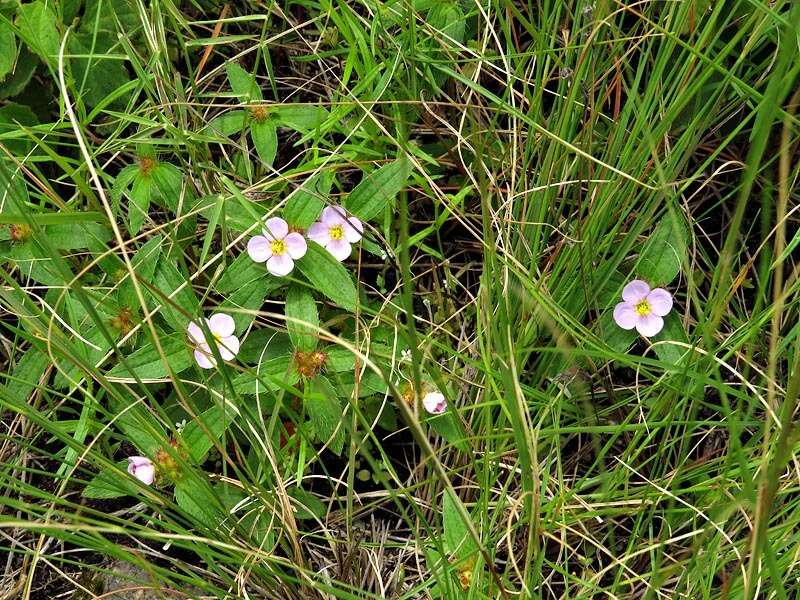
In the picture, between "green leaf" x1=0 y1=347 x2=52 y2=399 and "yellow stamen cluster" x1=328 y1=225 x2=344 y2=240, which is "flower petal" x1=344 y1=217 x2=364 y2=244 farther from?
"green leaf" x1=0 y1=347 x2=52 y2=399

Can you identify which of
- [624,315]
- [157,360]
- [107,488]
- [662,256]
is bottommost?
[107,488]

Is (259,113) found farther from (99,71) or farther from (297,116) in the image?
(99,71)

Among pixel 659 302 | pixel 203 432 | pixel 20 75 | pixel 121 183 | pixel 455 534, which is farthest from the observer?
pixel 20 75

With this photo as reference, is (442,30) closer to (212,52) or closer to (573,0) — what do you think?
(573,0)

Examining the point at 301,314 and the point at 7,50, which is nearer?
the point at 301,314

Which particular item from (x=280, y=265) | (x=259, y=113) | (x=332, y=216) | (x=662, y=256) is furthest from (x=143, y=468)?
(x=662, y=256)
